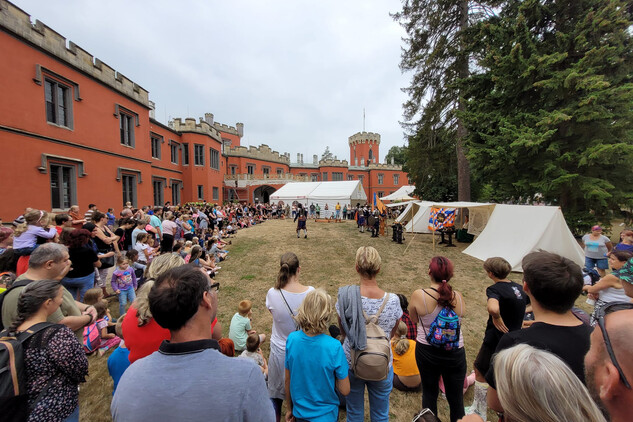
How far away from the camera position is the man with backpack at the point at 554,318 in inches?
54.4

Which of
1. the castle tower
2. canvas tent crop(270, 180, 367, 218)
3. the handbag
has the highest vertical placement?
the castle tower

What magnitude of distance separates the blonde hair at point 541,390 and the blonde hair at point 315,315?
0.98 metres

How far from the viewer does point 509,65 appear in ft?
28.8

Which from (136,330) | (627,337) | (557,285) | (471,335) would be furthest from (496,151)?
(136,330)

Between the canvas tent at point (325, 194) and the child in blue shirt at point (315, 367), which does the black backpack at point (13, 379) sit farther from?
the canvas tent at point (325, 194)

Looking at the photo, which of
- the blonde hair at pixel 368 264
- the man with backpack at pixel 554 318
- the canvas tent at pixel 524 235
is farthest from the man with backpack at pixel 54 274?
the canvas tent at pixel 524 235

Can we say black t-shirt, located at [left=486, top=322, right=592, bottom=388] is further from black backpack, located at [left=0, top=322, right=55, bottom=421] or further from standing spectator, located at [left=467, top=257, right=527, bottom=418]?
black backpack, located at [left=0, top=322, right=55, bottom=421]

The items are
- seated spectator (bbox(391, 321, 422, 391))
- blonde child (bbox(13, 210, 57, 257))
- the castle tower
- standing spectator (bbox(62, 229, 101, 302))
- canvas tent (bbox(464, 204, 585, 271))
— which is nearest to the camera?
seated spectator (bbox(391, 321, 422, 391))

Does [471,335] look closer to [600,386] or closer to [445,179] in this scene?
[600,386]

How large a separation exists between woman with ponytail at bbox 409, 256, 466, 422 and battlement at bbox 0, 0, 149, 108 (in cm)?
1348

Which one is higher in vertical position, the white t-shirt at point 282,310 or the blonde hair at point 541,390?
the blonde hair at point 541,390

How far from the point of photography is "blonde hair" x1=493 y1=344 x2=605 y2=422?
29.0 inches

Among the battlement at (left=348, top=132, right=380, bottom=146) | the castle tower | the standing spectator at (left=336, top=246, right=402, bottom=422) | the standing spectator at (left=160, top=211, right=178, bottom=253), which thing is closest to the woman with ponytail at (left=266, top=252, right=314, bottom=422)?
the standing spectator at (left=336, top=246, right=402, bottom=422)

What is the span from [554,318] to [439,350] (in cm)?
89
